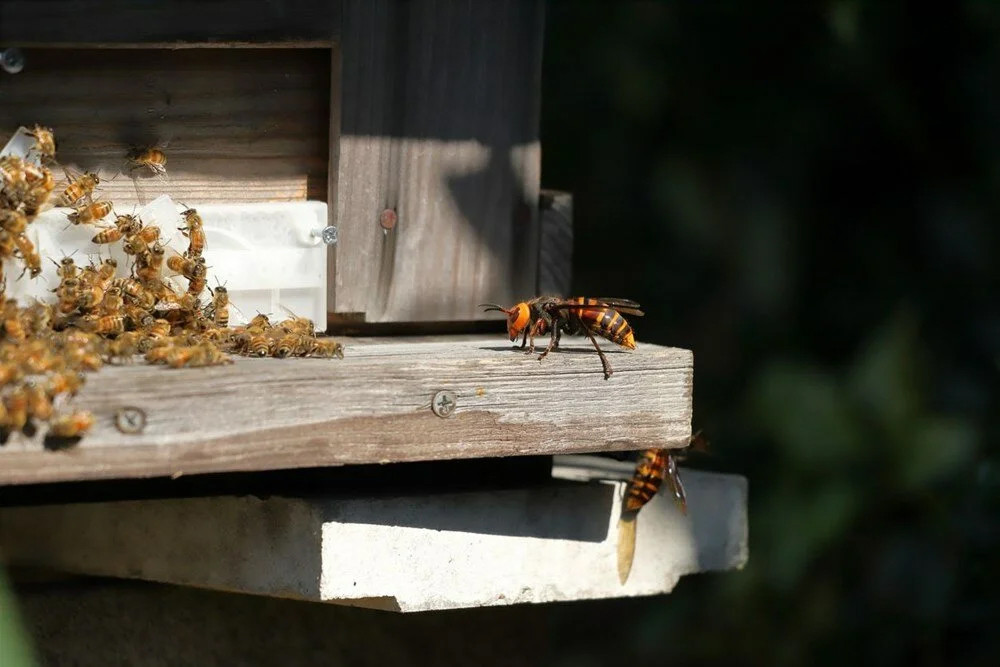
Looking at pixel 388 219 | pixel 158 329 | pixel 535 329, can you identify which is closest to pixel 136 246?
pixel 158 329

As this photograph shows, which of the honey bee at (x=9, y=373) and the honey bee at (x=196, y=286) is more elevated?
the honey bee at (x=196, y=286)

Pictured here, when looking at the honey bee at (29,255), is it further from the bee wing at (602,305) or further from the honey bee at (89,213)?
the bee wing at (602,305)

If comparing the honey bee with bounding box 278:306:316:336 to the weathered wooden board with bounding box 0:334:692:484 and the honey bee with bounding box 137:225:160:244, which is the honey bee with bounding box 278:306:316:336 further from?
the honey bee with bounding box 137:225:160:244

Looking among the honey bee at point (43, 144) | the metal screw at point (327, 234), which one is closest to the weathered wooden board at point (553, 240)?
the metal screw at point (327, 234)

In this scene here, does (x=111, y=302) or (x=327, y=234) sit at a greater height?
(x=327, y=234)

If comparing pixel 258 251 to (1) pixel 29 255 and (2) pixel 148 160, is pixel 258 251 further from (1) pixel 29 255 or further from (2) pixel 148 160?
(1) pixel 29 255

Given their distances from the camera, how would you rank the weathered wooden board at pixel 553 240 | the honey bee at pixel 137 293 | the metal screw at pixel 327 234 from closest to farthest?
the honey bee at pixel 137 293
the metal screw at pixel 327 234
the weathered wooden board at pixel 553 240

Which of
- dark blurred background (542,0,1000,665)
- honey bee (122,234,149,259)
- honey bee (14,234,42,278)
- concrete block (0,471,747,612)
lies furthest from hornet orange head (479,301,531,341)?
dark blurred background (542,0,1000,665)
